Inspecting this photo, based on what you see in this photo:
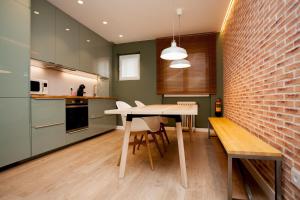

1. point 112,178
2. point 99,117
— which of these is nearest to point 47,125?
point 99,117

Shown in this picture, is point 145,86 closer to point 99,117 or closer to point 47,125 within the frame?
point 99,117

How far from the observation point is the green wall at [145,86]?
4297 millimetres

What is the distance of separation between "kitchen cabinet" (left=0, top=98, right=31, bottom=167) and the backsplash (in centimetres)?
99

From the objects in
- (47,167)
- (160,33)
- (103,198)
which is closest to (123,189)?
(103,198)

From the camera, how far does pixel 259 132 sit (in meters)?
1.68

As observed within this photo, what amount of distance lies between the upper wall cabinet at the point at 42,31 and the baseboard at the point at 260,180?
3398mm

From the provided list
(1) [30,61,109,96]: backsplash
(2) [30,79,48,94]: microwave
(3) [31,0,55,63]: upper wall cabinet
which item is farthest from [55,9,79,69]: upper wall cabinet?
(2) [30,79,48,94]: microwave

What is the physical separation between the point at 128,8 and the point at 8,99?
7.85ft

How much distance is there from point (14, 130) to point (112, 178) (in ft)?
4.68

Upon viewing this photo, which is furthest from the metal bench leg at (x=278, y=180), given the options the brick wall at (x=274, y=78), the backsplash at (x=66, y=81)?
the backsplash at (x=66, y=81)

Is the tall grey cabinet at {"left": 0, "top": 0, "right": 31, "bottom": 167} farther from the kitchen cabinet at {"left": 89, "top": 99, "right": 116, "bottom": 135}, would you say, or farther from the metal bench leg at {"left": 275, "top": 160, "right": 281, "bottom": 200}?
the metal bench leg at {"left": 275, "top": 160, "right": 281, "bottom": 200}

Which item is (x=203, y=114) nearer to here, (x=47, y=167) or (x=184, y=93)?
(x=184, y=93)

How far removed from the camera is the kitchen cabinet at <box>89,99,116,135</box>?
361 cm

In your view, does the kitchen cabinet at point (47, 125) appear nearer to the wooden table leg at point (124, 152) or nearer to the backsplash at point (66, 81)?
the backsplash at point (66, 81)
